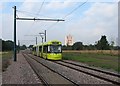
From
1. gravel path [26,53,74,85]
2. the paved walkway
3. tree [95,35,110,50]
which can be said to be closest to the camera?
gravel path [26,53,74,85]

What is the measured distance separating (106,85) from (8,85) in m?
5.10

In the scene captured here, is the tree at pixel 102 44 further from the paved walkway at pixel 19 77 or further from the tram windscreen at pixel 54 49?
the paved walkway at pixel 19 77

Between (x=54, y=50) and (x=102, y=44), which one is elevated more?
(x=102, y=44)

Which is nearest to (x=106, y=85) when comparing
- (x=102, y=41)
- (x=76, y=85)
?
(x=76, y=85)

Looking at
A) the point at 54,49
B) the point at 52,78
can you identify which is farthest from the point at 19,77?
the point at 54,49

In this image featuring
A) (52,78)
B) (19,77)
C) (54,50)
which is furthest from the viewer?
(54,50)

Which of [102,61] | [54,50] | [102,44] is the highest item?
[102,44]

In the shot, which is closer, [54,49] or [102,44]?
[54,49]

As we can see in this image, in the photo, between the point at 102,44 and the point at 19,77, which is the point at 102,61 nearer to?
the point at 19,77

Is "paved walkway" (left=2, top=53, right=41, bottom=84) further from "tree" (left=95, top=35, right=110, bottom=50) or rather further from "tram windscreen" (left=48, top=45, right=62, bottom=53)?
"tree" (left=95, top=35, right=110, bottom=50)

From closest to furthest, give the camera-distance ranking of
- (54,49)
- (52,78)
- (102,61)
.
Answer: (52,78)
(102,61)
(54,49)

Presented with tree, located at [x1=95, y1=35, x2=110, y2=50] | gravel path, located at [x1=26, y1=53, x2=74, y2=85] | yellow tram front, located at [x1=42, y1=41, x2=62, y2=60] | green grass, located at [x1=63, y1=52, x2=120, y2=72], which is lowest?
gravel path, located at [x1=26, y1=53, x2=74, y2=85]

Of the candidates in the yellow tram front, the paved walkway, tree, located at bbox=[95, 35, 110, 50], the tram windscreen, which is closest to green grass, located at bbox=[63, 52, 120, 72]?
the yellow tram front

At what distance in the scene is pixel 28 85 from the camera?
13.8 meters
